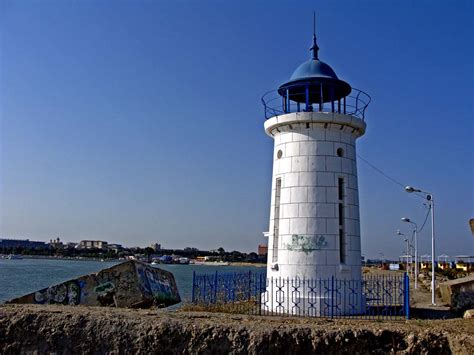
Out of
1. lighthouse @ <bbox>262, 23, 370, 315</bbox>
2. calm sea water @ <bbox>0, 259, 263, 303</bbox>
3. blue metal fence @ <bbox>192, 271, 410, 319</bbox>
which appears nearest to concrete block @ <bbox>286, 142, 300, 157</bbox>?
lighthouse @ <bbox>262, 23, 370, 315</bbox>

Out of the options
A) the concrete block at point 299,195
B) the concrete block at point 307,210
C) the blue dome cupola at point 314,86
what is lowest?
the concrete block at point 307,210

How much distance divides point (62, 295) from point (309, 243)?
290 inches

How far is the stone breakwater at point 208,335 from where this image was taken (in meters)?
8.20

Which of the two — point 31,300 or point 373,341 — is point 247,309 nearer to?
point 31,300

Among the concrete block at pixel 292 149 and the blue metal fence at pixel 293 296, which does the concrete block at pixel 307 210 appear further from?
the blue metal fence at pixel 293 296

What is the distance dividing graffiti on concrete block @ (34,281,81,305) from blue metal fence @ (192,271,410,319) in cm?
343

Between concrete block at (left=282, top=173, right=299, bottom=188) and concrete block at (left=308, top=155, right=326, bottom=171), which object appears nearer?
concrete block at (left=308, top=155, right=326, bottom=171)

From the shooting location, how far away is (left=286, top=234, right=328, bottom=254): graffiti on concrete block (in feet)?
53.7

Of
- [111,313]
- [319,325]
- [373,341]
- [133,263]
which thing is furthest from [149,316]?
[133,263]

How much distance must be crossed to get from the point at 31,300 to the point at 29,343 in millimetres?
6918

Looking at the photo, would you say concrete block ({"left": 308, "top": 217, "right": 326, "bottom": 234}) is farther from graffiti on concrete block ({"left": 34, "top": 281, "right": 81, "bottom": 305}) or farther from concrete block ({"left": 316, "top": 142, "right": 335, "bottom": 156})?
graffiti on concrete block ({"left": 34, "top": 281, "right": 81, "bottom": 305})

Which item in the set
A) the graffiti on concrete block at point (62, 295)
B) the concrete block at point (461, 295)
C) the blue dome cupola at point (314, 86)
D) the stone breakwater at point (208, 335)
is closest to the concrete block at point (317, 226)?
the blue dome cupola at point (314, 86)

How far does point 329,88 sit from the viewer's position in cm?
1769

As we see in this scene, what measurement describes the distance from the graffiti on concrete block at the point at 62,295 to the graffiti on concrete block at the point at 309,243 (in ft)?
21.5
